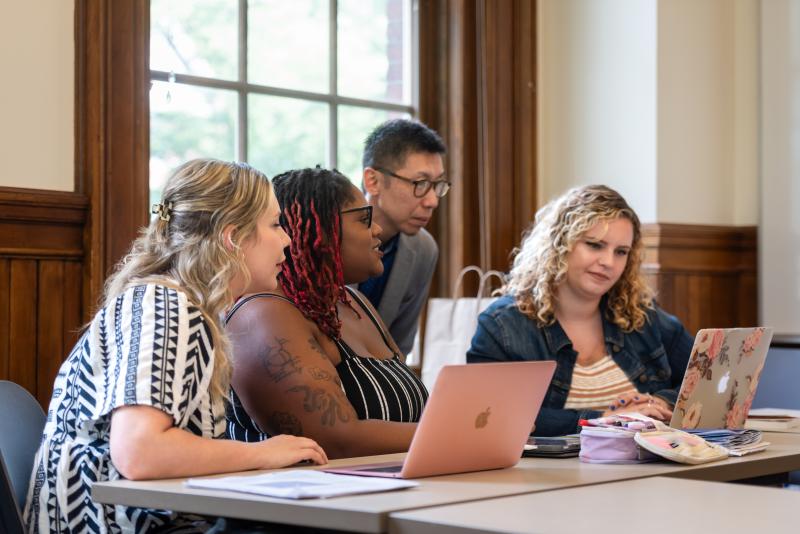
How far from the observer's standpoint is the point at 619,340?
113 inches

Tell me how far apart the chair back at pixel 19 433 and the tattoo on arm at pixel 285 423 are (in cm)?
41

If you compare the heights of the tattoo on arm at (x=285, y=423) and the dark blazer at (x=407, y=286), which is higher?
the dark blazer at (x=407, y=286)

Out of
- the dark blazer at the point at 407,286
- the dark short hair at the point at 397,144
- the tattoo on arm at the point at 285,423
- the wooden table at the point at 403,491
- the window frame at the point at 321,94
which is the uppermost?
the window frame at the point at 321,94

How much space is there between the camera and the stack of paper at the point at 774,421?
2.54 metres

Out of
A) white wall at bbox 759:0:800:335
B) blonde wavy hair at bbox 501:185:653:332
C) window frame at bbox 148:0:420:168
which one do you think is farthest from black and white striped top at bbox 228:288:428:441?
white wall at bbox 759:0:800:335

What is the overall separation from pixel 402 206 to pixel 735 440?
1335 mm

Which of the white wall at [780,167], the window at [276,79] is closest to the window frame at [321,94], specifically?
the window at [276,79]

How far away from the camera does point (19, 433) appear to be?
77.7 inches

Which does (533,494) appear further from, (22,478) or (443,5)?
(443,5)

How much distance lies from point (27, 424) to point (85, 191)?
103 cm

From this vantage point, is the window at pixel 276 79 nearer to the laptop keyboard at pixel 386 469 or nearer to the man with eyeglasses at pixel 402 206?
the man with eyeglasses at pixel 402 206

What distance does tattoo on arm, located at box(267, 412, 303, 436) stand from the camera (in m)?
2.00

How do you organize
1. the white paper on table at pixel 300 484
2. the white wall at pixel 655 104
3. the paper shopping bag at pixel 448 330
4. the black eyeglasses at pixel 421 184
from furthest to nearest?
the white wall at pixel 655 104, the paper shopping bag at pixel 448 330, the black eyeglasses at pixel 421 184, the white paper on table at pixel 300 484

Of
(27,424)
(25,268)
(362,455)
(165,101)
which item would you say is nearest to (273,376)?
(362,455)
